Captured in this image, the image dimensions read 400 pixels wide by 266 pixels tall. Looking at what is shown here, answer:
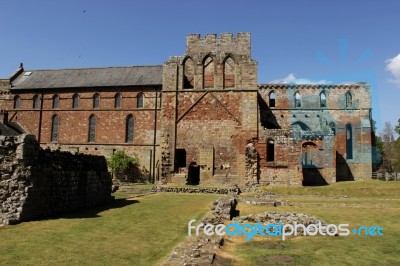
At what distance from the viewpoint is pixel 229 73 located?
112ft

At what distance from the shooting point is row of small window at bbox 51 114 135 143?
40.3 metres

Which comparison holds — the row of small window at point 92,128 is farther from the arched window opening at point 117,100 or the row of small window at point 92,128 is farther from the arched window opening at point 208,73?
the arched window opening at point 208,73

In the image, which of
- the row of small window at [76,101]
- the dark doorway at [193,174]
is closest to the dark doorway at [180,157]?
the dark doorway at [193,174]

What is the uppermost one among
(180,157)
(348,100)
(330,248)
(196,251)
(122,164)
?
(348,100)

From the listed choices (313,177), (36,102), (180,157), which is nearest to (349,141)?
(313,177)

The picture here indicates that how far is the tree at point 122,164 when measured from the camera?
1484 inches

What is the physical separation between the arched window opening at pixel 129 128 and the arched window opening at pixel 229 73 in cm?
1257

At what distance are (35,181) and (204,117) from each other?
21354 millimetres

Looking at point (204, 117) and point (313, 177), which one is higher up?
point (204, 117)

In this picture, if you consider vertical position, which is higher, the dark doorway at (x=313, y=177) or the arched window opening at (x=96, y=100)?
the arched window opening at (x=96, y=100)

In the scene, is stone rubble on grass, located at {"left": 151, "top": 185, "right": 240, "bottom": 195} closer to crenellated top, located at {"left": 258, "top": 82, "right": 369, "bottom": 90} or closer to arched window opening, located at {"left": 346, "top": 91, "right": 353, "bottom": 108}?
crenellated top, located at {"left": 258, "top": 82, "right": 369, "bottom": 90}

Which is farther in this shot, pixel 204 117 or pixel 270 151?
pixel 204 117

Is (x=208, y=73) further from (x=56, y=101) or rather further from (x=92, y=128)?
(x=56, y=101)

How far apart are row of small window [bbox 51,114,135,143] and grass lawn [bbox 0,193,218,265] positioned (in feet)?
86.4
